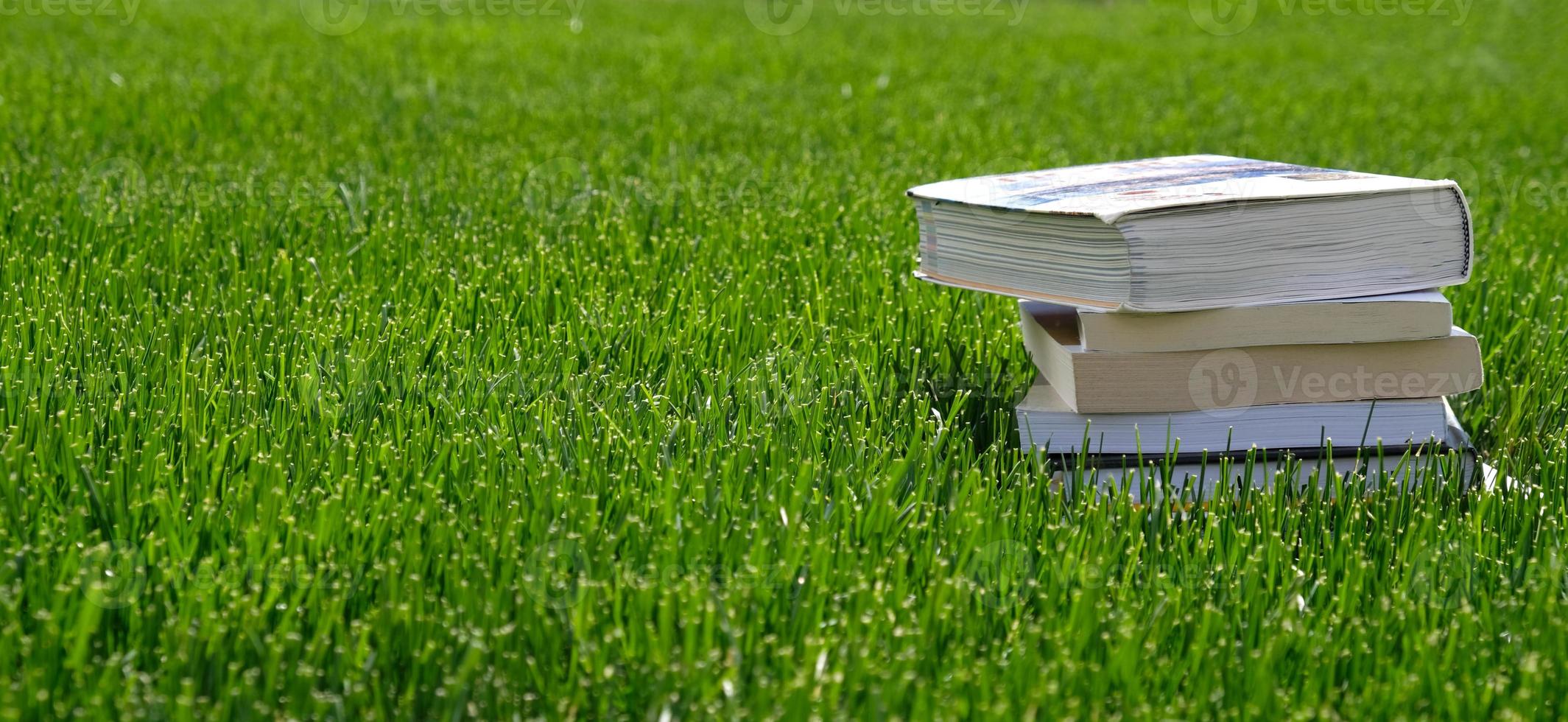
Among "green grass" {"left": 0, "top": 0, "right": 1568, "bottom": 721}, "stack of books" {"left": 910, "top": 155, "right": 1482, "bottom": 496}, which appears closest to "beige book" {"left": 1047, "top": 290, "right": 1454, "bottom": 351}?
"stack of books" {"left": 910, "top": 155, "right": 1482, "bottom": 496}

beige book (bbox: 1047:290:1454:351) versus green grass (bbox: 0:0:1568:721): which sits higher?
beige book (bbox: 1047:290:1454:351)

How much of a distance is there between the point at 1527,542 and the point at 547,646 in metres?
1.37

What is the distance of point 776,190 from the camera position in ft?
13.6

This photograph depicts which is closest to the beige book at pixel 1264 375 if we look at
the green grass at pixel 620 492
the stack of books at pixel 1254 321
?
the stack of books at pixel 1254 321

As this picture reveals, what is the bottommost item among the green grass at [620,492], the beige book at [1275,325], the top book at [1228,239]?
the green grass at [620,492]

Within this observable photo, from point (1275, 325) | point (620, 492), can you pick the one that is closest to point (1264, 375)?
point (1275, 325)

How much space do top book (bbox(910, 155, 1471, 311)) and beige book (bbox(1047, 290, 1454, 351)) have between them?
0.02 m

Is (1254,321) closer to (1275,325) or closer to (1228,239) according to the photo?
(1275,325)

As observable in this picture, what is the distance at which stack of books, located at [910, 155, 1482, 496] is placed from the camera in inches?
80.0

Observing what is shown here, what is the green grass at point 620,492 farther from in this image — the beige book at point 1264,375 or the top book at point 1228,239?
the top book at point 1228,239

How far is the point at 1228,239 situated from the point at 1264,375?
25cm

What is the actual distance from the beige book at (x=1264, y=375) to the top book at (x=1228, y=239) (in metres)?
0.09

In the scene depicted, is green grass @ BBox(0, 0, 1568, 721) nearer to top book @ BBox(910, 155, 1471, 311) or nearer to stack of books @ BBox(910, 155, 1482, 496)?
stack of books @ BBox(910, 155, 1482, 496)

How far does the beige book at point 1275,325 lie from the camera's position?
2074 mm
